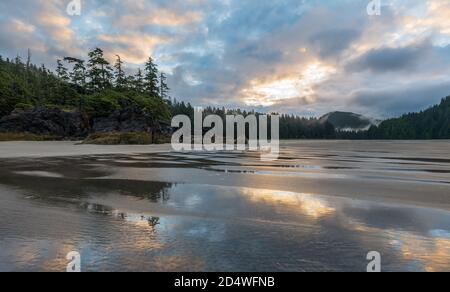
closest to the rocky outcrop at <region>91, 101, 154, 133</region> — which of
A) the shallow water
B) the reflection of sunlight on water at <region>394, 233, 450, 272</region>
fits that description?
the shallow water

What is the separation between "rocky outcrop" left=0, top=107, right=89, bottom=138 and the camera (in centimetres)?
5281

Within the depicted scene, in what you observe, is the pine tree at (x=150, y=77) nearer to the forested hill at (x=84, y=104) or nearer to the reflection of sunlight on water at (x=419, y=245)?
the forested hill at (x=84, y=104)

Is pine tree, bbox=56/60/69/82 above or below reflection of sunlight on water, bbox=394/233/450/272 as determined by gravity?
above

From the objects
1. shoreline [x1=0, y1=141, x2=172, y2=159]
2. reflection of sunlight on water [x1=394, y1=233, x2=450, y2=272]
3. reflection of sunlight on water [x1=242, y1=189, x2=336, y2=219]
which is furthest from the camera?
shoreline [x1=0, y1=141, x2=172, y2=159]

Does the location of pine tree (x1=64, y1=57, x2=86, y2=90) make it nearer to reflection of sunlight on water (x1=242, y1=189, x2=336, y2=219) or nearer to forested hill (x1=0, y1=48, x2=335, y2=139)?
forested hill (x1=0, y1=48, x2=335, y2=139)

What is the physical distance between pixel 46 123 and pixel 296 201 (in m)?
57.0

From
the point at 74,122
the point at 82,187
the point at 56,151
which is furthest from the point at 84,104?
the point at 82,187

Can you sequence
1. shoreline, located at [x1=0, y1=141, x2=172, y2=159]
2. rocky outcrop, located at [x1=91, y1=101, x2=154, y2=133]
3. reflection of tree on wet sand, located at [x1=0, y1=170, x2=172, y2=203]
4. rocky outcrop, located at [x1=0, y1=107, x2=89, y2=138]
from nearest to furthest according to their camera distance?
reflection of tree on wet sand, located at [x1=0, y1=170, x2=172, y2=203] → shoreline, located at [x1=0, y1=141, x2=172, y2=159] → rocky outcrop, located at [x1=0, y1=107, x2=89, y2=138] → rocky outcrop, located at [x1=91, y1=101, x2=154, y2=133]

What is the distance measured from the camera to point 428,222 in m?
6.86

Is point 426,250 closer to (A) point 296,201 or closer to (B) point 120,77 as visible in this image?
(A) point 296,201

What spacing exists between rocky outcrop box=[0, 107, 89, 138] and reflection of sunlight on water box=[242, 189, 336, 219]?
53.6m

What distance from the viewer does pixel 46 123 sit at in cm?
5438
